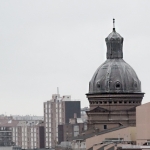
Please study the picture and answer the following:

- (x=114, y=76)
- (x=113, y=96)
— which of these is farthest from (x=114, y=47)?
(x=113, y=96)

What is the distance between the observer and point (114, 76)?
10331 centimetres

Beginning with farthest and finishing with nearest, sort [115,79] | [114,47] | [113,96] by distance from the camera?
[114,47] < [115,79] < [113,96]

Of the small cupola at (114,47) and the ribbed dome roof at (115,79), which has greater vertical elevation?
the small cupola at (114,47)

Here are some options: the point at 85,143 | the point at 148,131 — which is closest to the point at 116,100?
the point at 85,143

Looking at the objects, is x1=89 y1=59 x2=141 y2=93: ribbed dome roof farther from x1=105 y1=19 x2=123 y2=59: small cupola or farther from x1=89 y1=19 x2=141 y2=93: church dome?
x1=105 y1=19 x2=123 y2=59: small cupola

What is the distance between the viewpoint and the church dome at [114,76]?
10275 cm

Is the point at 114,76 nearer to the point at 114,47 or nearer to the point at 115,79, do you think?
the point at 115,79

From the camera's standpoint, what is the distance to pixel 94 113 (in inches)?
4070

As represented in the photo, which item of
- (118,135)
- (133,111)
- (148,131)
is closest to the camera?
(148,131)

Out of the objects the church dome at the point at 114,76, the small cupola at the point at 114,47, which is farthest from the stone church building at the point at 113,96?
the small cupola at the point at 114,47

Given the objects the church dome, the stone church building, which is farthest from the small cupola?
the stone church building

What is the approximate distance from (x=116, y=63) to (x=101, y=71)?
1.36 meters

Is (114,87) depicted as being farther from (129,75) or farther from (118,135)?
(118,135)

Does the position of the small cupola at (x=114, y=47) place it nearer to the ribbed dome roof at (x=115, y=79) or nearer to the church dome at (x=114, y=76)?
the church dome at (x=114, y=76)
